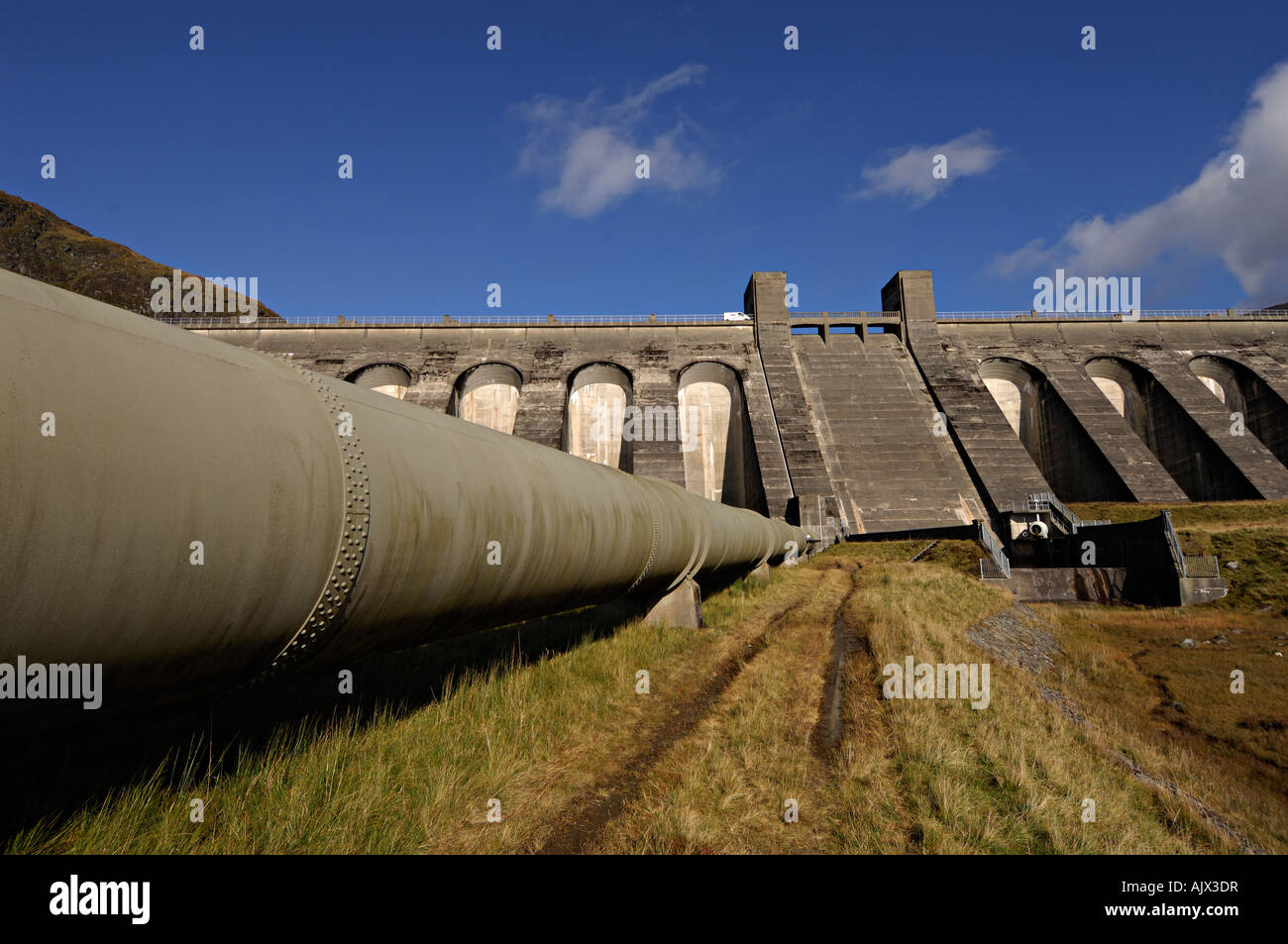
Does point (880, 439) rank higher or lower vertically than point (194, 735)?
higher

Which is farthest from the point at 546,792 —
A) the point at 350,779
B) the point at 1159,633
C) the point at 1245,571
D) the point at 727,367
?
the point at 727,367

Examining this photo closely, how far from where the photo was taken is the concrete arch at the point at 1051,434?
1325 inches

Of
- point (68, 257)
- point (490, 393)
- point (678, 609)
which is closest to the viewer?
point (678, 609)

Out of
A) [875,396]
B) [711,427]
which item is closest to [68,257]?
[711,427]

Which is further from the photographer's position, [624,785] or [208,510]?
[624,785]

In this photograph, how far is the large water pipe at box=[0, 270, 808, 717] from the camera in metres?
1.45

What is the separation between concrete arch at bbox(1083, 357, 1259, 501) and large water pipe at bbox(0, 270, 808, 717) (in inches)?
1690

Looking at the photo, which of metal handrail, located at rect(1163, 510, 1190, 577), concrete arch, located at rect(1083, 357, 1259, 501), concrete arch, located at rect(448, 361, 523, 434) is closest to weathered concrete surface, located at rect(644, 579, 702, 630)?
metal handrail, located at rect(1163, 510, 1190, 577)

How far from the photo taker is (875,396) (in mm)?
38250

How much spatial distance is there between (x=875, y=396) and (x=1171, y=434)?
58.9 ft

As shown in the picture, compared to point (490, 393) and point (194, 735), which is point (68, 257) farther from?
point (194, 735)

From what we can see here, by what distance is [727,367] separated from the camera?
129 ft

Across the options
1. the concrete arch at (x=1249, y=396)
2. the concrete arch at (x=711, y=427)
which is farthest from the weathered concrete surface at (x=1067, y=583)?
the concrete arch at (x=1249, y=396)
